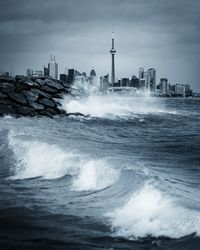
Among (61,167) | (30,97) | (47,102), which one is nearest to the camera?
(61,167)

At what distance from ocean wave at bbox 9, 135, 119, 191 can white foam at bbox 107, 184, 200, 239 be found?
2.04 m

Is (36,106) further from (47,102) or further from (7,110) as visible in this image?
(7,110)

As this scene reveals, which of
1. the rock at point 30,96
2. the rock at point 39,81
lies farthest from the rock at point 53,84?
the rock at point 30,96

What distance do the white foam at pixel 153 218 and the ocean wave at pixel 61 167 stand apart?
2.04 metres

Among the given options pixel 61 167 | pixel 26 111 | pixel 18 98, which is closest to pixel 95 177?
pixel 61 167

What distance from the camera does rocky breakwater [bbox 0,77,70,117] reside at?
33562 millimetres

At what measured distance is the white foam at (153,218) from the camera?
653 cm

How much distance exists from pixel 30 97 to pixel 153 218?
94.7 ft

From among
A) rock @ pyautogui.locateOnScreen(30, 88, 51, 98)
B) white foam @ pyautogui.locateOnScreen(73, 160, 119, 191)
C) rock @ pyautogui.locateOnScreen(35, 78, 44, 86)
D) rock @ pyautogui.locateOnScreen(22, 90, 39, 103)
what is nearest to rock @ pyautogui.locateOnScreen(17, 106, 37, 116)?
rock @ pyautogui.locateOnScreen(22, 90, 39, 103)

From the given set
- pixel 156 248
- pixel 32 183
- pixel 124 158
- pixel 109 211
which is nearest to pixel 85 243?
pixel 156 248

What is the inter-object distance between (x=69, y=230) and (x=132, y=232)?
1.01 m

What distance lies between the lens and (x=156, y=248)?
589cm

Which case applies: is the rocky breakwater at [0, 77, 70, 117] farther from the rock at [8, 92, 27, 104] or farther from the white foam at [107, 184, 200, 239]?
the white foam at [107, 184, 200, 239]

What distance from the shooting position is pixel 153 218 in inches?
279
